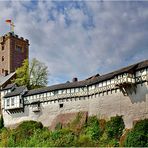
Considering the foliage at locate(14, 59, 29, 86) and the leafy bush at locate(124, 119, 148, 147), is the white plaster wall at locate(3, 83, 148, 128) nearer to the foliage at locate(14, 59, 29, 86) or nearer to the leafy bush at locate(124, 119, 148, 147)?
the leafy bush at locate(124, 119, 148, 147)

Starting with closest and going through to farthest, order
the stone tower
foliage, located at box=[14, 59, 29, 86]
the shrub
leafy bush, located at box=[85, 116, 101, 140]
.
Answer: leafy bush, located at box=[85, 116, 101, 140] < the shrub < foliage, located at box=[14, 59, 29, 86] < the stone tower

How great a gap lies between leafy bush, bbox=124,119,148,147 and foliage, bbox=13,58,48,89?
27.2 meters

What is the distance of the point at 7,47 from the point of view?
68688 millimetres

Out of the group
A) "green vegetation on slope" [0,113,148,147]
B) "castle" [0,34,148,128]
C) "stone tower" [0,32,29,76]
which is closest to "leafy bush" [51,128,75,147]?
"green vegetation on slope" [0,113,148,147]

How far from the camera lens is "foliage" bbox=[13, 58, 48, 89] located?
196ft

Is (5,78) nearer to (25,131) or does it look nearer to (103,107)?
(25,131)

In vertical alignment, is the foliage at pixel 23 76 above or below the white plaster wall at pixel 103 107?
above

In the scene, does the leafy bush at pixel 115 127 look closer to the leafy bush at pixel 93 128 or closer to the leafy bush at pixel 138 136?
the leafy bush at pixel 93 128

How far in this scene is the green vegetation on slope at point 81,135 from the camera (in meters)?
34.6

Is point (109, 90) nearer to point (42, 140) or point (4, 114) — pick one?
point (42, 140)

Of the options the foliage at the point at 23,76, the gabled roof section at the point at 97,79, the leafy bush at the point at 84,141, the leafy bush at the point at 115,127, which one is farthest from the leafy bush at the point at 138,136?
the foliage at the point at 23,76

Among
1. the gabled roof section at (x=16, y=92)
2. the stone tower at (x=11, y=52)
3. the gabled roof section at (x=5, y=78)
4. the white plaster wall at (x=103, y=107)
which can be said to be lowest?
the white plaster wall at (x=103, y=107)

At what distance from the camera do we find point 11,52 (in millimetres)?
68500

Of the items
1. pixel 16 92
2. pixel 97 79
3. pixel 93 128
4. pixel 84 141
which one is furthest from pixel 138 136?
pixel 16 92
